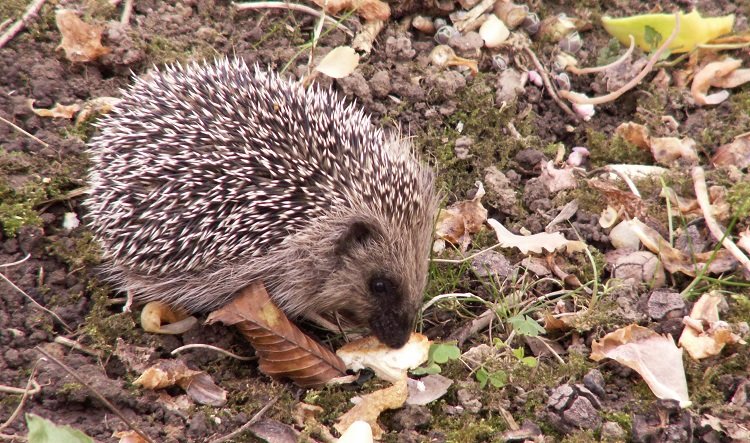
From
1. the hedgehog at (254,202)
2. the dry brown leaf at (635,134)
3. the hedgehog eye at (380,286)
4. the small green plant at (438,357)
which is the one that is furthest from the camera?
the dry brown leaf at (635,134)

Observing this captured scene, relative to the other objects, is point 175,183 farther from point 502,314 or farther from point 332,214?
point 502,314

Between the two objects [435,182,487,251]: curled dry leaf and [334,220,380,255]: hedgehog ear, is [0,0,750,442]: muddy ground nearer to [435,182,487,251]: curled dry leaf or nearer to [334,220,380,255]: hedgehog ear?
[435,182,487,251]: curled dry leaf

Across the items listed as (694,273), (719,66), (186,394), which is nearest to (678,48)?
(719,66)

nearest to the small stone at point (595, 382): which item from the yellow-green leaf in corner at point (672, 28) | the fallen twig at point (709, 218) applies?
the fallen twig at point (709, 218)

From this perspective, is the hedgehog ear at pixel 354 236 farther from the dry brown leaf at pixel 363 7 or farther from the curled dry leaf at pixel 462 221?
the dry brown leaf at pixel 363 7

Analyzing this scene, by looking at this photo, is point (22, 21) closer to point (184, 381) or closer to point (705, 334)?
point (184, 381)

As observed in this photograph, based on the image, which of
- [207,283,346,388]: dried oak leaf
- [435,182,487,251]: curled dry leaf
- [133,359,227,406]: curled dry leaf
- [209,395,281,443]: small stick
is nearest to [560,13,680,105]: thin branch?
[435,182,487,251]: curled dry leaf

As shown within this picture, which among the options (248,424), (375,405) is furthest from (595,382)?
(248,424)
